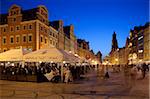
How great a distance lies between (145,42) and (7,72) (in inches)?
3171

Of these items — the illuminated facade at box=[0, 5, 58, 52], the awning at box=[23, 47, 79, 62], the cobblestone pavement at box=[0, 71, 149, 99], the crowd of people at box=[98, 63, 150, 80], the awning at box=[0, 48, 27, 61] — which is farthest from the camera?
the illuminated facade at box=[0, 5, 58, 52]

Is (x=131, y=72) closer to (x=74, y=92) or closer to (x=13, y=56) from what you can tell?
(x=13, y=56)

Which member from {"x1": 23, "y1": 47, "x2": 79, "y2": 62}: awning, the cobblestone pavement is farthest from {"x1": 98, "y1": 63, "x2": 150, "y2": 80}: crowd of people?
the cobblestone pavement

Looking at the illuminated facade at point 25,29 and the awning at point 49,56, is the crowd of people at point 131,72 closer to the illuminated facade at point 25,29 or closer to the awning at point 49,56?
the awning at point 49,56

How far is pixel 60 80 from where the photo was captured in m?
24.4

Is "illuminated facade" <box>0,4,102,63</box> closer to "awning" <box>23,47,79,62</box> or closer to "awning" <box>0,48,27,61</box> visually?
"awning" <box>0,48,27,61</box>

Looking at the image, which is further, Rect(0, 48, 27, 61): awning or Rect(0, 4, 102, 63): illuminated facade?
Rect(0, 4, 102, 63): illuminated facade

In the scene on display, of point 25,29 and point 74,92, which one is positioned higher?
point 25,29

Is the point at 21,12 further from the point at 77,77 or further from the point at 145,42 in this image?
the point at 145,42

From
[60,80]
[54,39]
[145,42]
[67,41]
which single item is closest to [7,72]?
[60,80]

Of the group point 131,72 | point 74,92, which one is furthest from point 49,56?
point 131,72

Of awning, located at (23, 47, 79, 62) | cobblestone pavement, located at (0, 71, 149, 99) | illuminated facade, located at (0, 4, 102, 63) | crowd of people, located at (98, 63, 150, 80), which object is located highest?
illuminated facade, located at (0, 4, 102, 63)

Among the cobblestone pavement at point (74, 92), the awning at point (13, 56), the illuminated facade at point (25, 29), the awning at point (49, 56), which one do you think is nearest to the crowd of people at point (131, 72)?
the awning at point (49, 56)

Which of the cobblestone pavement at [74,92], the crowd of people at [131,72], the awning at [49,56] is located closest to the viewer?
the cobblestone pavement at [74,92]
